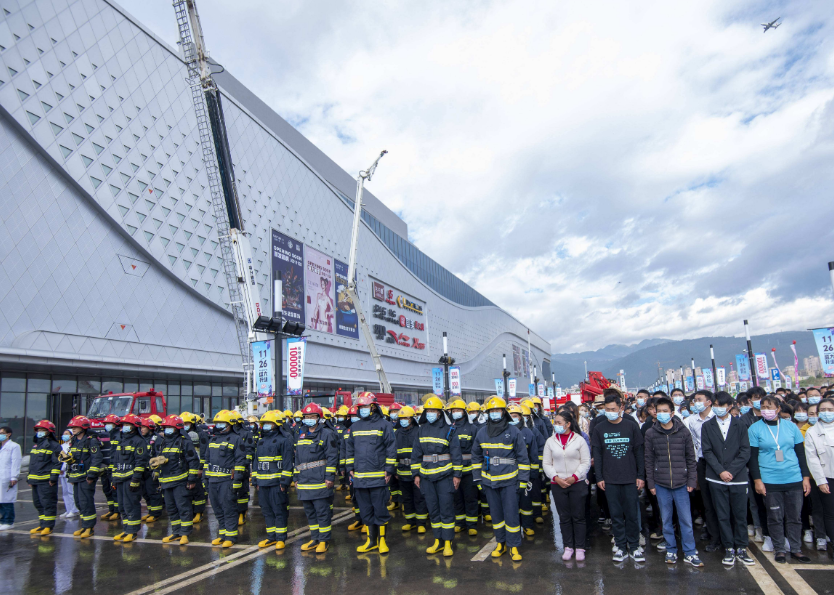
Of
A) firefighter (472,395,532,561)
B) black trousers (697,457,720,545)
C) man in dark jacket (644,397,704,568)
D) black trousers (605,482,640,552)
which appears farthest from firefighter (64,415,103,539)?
black trousers (697,457,720,545)

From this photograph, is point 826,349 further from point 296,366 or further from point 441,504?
point 296,366

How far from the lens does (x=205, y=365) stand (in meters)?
26.9

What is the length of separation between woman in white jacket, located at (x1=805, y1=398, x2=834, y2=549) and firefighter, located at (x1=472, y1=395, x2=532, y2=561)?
136 inches

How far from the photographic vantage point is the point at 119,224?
22750 millimetres

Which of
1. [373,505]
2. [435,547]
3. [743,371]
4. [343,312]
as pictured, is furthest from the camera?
[343,312]

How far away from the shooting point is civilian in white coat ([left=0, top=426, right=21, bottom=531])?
9.60 metres

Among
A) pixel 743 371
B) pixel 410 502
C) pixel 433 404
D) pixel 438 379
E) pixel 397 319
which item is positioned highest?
pixel 397 319

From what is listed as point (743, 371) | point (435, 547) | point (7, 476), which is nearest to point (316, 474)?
point (435, 547)

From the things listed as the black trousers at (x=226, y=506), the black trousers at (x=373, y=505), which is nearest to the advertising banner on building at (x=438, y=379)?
the black trousers at (x=226, y=506)

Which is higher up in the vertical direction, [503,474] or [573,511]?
[503,474]

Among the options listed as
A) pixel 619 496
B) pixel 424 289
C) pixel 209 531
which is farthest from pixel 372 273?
pixel 619 496

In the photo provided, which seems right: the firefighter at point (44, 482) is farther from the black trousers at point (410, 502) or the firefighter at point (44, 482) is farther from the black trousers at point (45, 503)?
the black trousers at point (410, 502)

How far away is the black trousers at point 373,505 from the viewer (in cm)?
741

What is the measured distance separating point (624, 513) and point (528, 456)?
1424 millimetres
